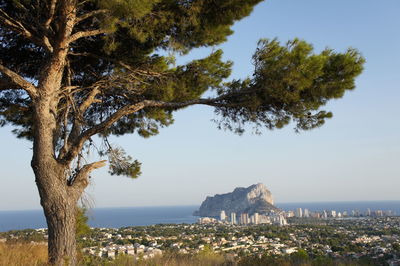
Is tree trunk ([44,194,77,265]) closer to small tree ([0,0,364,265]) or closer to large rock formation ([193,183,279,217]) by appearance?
small tree ([0,0,364,265])

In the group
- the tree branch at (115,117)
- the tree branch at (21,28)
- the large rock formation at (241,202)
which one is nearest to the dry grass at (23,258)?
the tree branch at (115,117)

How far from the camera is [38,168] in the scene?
3762 mm

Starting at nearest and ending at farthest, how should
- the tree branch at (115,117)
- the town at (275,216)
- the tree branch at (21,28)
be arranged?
the tree branch at (115,117), the tree branch at (21,28), the town at (275,216)

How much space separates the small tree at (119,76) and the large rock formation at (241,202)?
244 ft

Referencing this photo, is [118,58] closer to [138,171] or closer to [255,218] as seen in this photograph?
[138,171]

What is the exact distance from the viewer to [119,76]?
505 centimetres

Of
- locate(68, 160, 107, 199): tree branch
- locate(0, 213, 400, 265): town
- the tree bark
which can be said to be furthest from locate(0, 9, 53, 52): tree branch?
locate(0, 213, 400, 265): town

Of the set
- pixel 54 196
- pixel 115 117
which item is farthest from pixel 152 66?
pixel 54 196

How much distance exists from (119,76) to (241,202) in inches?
3579

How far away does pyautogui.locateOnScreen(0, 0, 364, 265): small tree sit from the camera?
3.86 metres

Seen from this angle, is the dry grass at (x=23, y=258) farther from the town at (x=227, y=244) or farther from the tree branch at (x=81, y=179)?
the tree branch at (x=81, y=179)

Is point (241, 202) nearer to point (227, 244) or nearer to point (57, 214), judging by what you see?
point (227, 244)

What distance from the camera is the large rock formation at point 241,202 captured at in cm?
8281

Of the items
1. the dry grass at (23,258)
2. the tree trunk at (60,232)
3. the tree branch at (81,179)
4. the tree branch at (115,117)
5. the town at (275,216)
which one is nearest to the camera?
the dry grass at (23,258)
